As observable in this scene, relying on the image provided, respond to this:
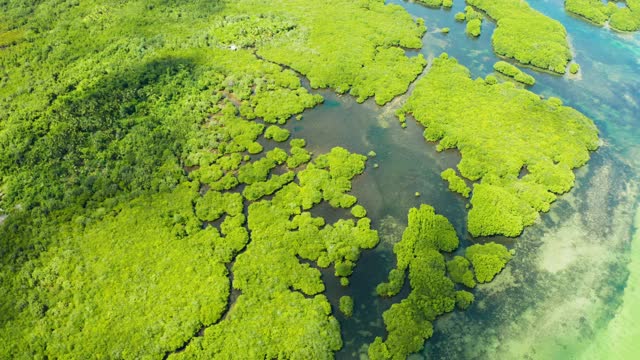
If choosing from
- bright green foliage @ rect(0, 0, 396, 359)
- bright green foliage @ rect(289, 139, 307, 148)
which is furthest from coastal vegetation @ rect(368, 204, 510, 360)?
bright green foliage @ rect(289, 139, 307, 148)

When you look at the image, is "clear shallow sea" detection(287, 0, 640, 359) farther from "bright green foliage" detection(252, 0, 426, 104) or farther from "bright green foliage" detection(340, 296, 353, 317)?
"bright green foliage" detection(252, 0, 426, 104)

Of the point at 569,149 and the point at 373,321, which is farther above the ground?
the point at 569,149

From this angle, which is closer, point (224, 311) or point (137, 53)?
point (224, 311)

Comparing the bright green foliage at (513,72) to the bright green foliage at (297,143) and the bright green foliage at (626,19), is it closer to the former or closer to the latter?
the bright green foliage at (626,19)

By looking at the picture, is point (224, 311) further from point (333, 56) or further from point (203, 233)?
point (333, 56)

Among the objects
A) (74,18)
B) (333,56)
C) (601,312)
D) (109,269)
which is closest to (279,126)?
(333,56)

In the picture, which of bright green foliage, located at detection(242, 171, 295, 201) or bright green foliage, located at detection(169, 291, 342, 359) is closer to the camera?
bright green foliage, located at detection(169, 291, 342, 359)

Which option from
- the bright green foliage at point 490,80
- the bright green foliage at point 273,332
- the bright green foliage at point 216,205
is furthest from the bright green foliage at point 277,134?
the bright green foliage at point 490,80
